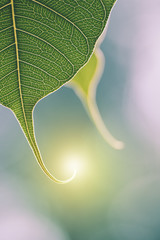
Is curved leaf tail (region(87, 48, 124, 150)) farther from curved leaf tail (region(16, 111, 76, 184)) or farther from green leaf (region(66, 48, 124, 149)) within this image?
curved leaf tail (region(16, 111, 76, 184))

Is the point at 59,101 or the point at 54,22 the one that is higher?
the point at 59,101

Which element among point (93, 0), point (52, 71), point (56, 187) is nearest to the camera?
point (93, 0)

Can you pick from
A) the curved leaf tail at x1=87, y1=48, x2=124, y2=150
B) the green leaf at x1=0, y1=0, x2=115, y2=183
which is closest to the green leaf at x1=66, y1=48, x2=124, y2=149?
the curved leaf tail at x1=87, y1=48, x2=124, y2=150

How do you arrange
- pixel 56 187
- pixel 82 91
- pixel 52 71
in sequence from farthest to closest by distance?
pixel 56 187
pixel 82 91
pixel 52 71

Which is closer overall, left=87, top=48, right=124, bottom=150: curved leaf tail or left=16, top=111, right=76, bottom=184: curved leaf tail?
left=16, top=111, right=76, bottom=184: curved leaf tail

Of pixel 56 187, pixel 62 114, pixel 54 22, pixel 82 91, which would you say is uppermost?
pixel 62 114

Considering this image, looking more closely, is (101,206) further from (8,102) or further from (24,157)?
(8,102)

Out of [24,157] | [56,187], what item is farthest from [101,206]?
[24,157]

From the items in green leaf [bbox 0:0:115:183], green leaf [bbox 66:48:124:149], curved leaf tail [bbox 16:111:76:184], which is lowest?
curved leaf tail [bbox 16:111:76:184]

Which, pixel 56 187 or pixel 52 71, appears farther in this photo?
pixel 56 187
